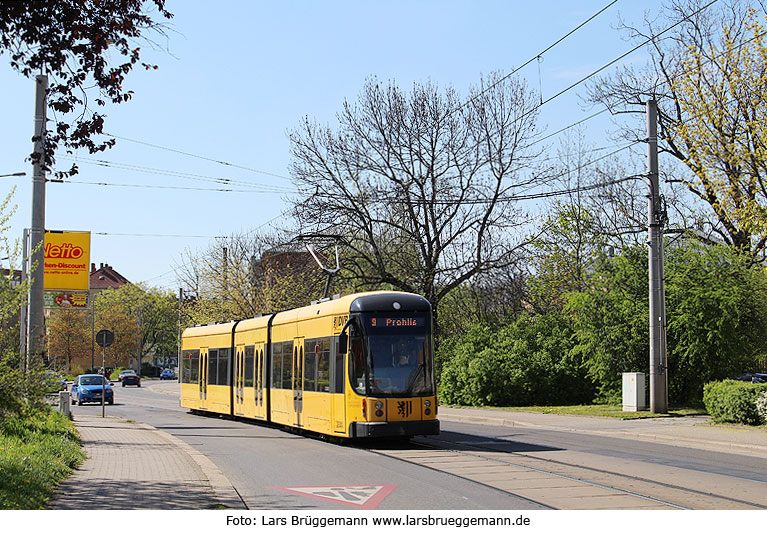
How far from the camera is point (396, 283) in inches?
1582

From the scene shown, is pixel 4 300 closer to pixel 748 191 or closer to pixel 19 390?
pixel 19 390

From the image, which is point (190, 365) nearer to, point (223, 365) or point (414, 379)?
point (223, 365)

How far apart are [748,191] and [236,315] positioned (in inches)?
1587

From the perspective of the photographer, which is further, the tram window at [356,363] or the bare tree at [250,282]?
the bare tree at [250,282]

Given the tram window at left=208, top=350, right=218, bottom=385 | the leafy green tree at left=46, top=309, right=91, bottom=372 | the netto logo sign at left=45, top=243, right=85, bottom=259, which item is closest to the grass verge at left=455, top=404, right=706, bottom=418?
the tram window at left=208, top=350, right=218, bottom=385

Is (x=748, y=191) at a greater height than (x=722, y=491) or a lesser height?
greater

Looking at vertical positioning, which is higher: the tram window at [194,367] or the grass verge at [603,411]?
the tram window at [194,367]

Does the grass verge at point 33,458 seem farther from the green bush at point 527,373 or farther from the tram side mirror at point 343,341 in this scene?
the green bush at point 527,373

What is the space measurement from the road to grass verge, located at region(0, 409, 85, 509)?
234 cm

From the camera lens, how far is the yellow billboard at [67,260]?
28.8 m

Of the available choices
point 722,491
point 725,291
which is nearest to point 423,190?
point 725,291

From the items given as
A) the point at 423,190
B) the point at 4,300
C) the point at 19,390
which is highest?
the point at 423,190

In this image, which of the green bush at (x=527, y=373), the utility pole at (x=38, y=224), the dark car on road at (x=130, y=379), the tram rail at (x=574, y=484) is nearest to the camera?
the tram rail at (x=574, y=484)

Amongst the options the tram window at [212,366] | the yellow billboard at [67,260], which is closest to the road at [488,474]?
the tram window at [212,366]
